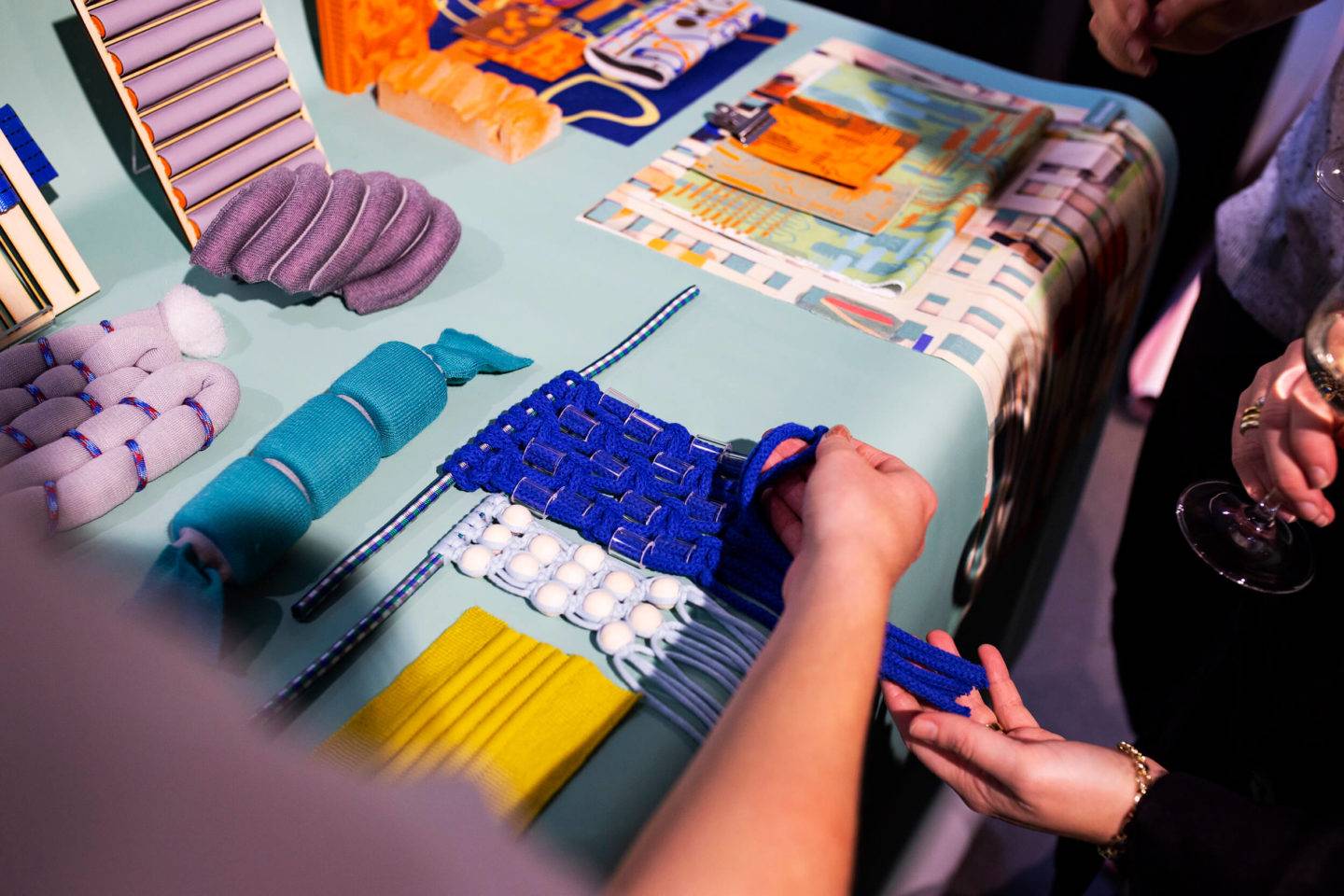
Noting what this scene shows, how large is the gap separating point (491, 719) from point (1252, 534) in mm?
791

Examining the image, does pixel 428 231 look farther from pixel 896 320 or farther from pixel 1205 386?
pixel 1205 386

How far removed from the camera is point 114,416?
0.66 metres

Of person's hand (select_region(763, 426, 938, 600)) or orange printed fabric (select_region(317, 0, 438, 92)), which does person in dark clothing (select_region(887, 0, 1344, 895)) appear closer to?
person's hand (select_region(763, 426, 938, 600))

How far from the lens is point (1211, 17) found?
2.95ft

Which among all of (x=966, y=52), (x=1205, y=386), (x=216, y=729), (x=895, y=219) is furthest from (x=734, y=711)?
(x=966, y=52)

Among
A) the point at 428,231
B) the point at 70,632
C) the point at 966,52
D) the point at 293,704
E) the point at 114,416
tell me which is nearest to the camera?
the point at 70,632

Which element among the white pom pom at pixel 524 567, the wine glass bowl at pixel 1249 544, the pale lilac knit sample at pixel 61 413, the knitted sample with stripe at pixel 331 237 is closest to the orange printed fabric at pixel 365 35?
the knitted sample with stripe at pixel 331 237

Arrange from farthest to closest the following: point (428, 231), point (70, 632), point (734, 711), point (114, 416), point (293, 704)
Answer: point (428, 231) < point (114, 416) < point (293, 704) < point (734, 711) < point (70, 632)

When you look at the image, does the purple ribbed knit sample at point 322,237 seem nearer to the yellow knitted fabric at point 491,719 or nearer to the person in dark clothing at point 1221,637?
the yellow knitted fabric at point 491,719

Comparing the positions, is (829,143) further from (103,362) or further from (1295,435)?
(103,362)

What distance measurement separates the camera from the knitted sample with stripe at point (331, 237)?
0.77 metres

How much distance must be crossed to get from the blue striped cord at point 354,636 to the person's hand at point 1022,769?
0.33 meters

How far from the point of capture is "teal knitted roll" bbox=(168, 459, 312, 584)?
0.59m

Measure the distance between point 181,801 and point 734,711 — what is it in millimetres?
251
